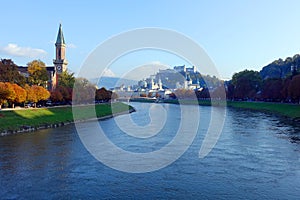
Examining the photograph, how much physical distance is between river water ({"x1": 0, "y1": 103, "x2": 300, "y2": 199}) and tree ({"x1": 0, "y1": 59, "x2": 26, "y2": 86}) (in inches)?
767

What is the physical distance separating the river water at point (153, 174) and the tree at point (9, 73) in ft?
64.0

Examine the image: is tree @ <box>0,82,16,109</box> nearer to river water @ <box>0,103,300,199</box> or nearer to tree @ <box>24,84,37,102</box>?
tree @ <box>24,84,37,102</box>

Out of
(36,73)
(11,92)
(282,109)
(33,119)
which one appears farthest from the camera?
(282,109)

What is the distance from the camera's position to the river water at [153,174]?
39.4 feet

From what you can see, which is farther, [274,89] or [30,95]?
[274,89]

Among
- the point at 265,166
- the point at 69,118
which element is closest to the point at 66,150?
the point at 265,166

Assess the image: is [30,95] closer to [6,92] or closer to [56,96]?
[6,92]

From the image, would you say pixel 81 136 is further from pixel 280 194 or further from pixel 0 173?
pixel 280 194

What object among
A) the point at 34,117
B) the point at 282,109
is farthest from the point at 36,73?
the point at 282,109

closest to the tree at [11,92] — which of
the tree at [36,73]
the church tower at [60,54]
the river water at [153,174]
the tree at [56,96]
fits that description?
the river water at [153,174]

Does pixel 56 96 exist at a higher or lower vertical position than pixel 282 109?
higher

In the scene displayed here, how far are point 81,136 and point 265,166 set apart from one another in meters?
15.2

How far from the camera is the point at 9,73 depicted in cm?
4025

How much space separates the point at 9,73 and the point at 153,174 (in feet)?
105
